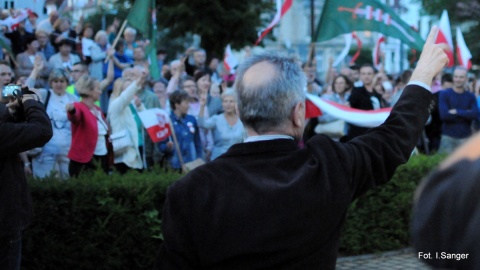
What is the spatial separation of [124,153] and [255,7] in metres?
20.8

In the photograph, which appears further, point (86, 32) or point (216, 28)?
point (216, 28)

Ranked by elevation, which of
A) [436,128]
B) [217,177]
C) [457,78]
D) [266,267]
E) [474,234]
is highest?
[474,234]

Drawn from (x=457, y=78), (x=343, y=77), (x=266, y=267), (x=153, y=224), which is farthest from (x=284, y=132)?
(x=457, y=78)

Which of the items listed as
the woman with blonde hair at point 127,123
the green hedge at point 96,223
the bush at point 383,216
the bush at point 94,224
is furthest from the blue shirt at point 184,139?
the bush at point 94,224

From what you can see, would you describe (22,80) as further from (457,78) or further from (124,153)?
(457,78)

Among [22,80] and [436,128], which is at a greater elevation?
[22,80]

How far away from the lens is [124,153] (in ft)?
28.7

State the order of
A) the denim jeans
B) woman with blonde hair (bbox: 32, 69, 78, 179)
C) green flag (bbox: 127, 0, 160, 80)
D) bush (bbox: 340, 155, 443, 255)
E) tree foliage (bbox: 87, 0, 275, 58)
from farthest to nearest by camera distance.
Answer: tree foliage (bbox: 87, 0, 275, 58) < green flag (bbox: 127, 0, 160, 80) < woman with blonde hair (bbox: 32, 69, 78, 179) < bush (bbox: 340, 155, 443, 255) < the denim jeans

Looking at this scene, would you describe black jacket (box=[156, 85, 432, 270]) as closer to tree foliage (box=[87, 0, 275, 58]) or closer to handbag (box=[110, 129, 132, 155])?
handbag (box=[110, 129, 132, 155])

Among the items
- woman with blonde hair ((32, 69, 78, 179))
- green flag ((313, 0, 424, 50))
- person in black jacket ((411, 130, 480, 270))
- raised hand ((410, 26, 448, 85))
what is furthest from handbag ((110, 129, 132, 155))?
person in black jacket ((411, 130, 480, 270))

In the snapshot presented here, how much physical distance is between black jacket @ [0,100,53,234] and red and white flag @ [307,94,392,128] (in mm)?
3992

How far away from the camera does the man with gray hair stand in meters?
2.48

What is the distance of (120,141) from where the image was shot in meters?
8.68

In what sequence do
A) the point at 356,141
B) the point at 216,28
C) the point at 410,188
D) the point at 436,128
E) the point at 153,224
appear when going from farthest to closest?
the point at 216,28, the point at 436,128, the point at 410,188, the point at 153,224, the point at 356,141
